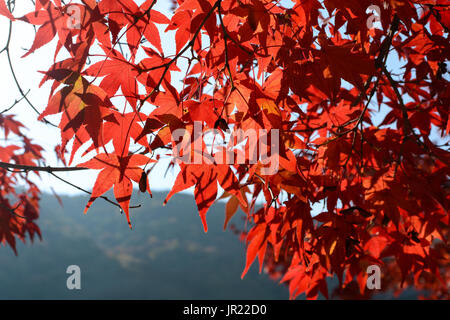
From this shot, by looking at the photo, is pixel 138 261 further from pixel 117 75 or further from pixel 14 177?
pixel 117 75

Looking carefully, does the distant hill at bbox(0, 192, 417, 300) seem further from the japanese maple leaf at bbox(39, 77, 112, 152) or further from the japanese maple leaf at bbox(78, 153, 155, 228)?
Result: the japanese maple leaf at bbox(39, 77, 112, 152)

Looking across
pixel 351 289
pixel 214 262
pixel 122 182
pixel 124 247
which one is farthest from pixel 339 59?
pixel 124 247

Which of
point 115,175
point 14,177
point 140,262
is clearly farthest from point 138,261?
point 115,175

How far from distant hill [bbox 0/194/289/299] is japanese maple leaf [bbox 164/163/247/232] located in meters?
7.91

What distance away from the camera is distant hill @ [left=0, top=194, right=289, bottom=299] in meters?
9.95

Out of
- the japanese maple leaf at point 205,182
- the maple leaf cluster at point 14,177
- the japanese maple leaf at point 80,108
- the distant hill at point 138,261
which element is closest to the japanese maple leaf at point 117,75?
the japanese maple leaf at point 80,108

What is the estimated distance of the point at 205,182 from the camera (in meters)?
0.69

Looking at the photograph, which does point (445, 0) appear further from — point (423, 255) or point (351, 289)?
point (351, 289)

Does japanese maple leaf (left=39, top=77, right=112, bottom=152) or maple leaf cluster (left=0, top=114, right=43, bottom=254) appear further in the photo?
maple leaf cluster (left=0, top=114, right=43, bottom=254)

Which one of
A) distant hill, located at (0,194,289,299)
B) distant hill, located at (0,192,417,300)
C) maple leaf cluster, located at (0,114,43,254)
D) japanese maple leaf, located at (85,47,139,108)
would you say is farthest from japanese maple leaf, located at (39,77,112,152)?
distant hill, located at (0,192,417,300)

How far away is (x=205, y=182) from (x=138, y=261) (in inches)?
488

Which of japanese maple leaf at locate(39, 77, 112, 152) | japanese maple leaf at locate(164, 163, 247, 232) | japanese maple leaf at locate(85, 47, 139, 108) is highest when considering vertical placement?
japanese maple leaf at locate(85, 47, 139, 108)

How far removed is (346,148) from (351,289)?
3.42 m

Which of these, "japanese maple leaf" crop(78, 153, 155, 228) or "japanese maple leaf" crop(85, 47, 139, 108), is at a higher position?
"japanese maple leaf" crop(85, 47, 139, 108)
